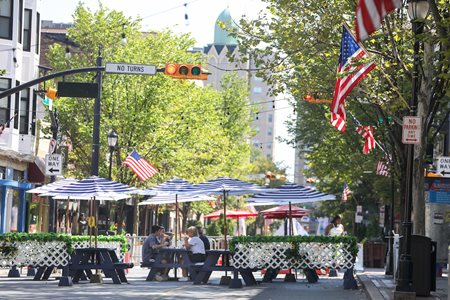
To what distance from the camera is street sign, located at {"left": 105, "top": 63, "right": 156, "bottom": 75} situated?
32.0m

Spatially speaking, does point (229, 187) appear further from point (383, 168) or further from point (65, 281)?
point (383, 168)

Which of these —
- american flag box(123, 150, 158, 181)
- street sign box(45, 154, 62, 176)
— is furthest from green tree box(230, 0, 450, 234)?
american flag box(123, 150, 158, 181)

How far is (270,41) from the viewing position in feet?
105

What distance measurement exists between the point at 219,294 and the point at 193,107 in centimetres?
3780

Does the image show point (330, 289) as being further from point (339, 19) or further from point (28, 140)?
point (28, 140)

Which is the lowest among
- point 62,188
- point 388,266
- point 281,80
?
point 388,266

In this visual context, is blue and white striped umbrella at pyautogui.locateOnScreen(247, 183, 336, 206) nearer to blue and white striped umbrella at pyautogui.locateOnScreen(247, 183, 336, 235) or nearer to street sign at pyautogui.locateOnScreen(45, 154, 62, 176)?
blue and white striped umbrella at pyautogui.locateOnScreen(247, 183, 336, 235)

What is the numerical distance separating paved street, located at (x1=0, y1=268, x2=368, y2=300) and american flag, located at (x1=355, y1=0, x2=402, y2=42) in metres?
11.6

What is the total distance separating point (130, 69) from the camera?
32500 millimetres

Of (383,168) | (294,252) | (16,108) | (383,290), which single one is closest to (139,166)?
(16,108)

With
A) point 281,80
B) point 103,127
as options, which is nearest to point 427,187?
point 281,80

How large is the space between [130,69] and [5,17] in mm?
13595

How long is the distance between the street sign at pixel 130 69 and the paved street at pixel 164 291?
5.70 metres

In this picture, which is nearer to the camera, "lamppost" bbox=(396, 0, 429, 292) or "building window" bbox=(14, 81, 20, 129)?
"lamppost" bbox=(396, 0, 429, 292)
